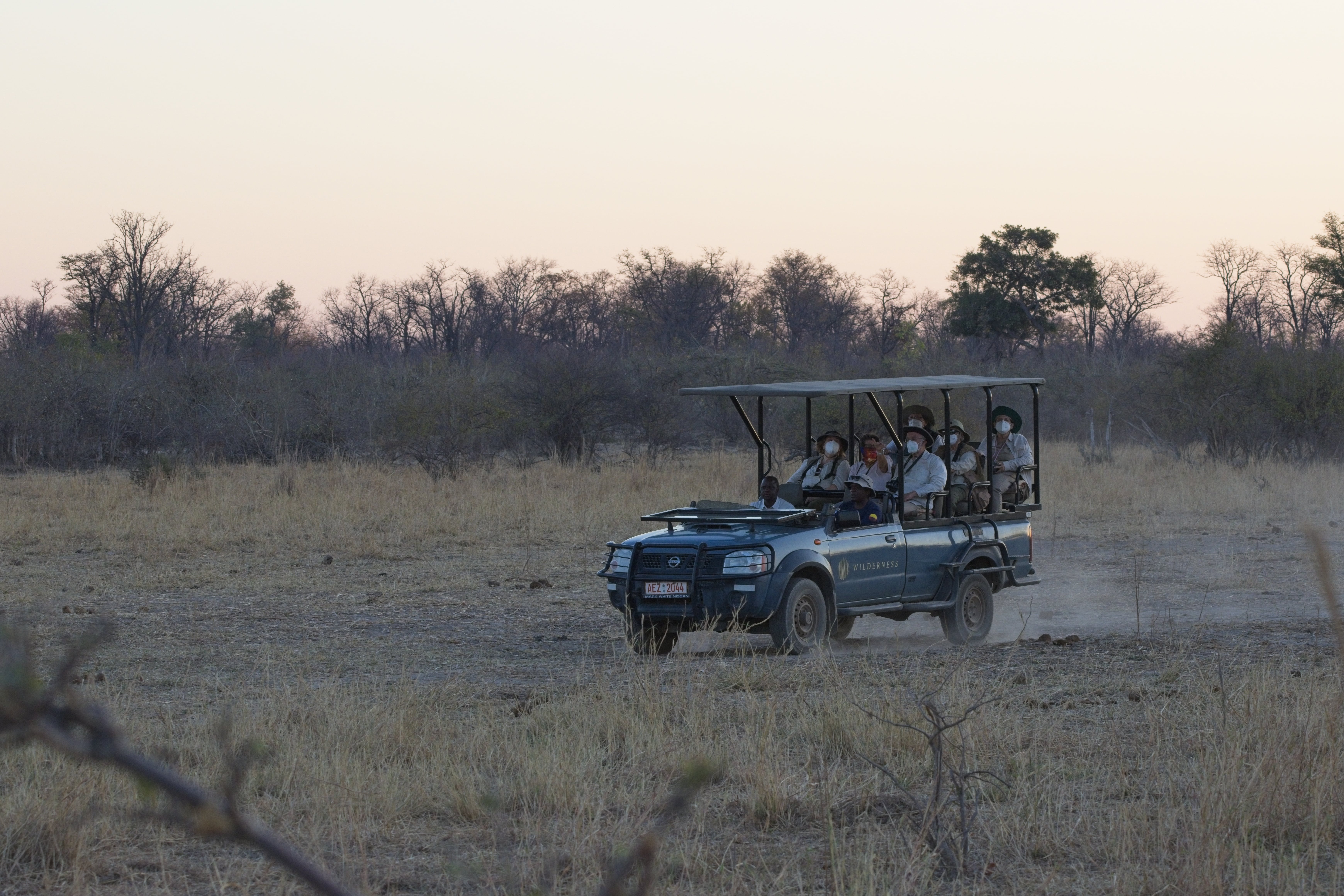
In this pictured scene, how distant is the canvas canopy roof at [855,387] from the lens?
32.7 feet

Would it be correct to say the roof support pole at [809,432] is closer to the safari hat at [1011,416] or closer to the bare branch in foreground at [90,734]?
the safari hat at [1011,416]

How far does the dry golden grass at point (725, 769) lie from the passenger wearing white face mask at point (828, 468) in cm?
175

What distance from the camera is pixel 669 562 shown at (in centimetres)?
968

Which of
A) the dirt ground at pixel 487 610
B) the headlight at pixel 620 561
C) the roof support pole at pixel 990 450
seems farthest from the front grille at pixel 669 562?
the roof support pole at pixel 990 450

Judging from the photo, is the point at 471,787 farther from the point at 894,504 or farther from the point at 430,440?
Answer: the point at 430,440

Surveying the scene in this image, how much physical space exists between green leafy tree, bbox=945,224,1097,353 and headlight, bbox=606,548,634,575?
144ft

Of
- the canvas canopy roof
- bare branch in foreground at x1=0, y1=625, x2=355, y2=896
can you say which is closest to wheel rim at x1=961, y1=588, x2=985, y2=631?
the canvas canopy roof

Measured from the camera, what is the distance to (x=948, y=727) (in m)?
4.73

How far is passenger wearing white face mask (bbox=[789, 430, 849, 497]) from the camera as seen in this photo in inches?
435

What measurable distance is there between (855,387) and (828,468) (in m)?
1.32

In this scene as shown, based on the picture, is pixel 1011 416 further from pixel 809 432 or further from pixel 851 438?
pixel 809 432

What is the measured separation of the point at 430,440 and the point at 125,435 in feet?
34.4

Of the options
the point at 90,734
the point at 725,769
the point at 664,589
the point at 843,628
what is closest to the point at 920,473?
the point at 843,628

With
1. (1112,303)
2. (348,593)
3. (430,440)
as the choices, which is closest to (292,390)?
(430,440)
